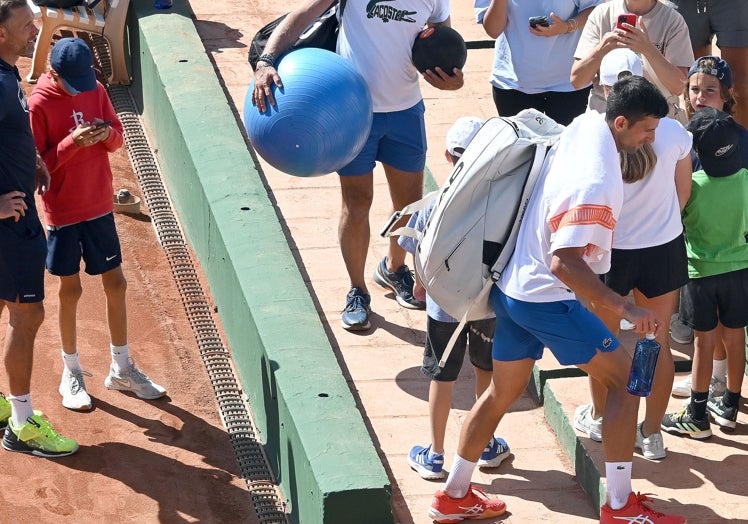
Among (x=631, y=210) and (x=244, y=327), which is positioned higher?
(x=631, y=210)

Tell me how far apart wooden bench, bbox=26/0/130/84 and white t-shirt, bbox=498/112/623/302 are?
20.4ft

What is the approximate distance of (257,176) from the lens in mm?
8445

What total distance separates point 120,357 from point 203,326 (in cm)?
89

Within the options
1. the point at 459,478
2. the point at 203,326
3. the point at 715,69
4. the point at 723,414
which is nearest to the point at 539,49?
the point at 715,69

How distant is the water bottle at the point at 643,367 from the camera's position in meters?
5.74

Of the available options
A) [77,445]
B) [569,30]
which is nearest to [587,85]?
[569,30]

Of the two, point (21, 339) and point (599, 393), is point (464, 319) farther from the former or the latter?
point (21, 339)

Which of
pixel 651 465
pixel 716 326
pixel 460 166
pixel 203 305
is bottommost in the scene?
pixel 203 305

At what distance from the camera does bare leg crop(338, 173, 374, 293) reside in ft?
25.3

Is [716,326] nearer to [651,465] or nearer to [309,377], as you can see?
[651,465]

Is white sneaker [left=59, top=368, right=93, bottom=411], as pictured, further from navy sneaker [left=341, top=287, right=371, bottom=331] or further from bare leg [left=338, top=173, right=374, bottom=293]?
bare leg [left=338, top=173, right=374, bottom=293]

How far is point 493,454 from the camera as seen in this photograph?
6.62 m

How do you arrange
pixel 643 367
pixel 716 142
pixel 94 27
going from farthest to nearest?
pixel 94 27
pixel 716 142
pixel 643 367

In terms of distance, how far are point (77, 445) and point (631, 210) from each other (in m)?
3.05
